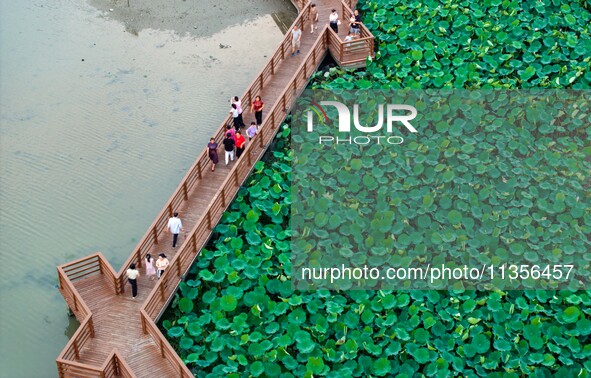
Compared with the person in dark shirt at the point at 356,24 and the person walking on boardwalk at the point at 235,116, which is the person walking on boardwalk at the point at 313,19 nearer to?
the person in dark shirt at the point at 356,24

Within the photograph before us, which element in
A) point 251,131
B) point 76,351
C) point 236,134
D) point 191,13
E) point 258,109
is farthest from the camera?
point 191,13

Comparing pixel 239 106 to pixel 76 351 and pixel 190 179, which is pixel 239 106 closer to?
pixel 190 179

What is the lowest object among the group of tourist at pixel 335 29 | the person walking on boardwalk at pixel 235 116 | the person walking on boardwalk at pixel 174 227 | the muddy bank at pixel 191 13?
the person walking on boardwalk at pixel 174 227

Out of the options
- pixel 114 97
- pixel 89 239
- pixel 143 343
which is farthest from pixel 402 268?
pixel 114 97

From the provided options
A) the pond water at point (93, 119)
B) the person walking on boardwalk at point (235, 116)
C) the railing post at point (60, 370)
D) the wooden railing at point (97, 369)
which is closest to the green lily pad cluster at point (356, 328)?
the wooden railing at point (97, 369)

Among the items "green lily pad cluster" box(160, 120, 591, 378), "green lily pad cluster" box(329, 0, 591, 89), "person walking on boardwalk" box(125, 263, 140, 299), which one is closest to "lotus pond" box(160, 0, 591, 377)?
"green lily pad cluster" box(160, 120, 591, 378)

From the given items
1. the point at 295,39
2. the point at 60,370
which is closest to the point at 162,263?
the point at 60,370
